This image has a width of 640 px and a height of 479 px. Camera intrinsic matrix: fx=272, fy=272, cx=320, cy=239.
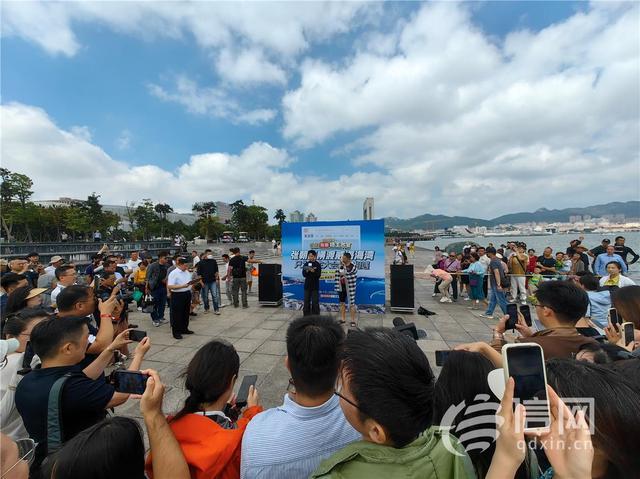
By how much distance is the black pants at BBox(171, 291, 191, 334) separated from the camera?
5.63 meters

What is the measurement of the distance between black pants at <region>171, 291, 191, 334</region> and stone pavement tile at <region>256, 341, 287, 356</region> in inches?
74.3

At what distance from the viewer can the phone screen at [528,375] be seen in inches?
35.9

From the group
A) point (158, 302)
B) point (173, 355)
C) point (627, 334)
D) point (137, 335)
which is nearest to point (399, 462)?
point (137, 335)

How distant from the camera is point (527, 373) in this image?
932 mm

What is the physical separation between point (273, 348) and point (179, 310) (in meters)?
2.20

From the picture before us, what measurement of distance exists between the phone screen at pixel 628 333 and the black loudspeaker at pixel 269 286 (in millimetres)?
7249

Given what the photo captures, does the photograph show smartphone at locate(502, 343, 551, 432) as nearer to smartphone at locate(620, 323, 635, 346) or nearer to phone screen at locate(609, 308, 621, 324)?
smartphone at locate(620, 323, 635, 346)

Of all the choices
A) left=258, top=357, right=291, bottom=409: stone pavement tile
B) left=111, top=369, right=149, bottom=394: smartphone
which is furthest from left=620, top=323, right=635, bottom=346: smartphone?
left=111, top=369, right=149, bottom=394: smartphone

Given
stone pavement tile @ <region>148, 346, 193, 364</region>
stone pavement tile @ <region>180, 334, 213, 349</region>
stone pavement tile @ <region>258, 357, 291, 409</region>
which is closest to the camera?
stone pavement tile @ <region>258, 357, 291, 409</region>

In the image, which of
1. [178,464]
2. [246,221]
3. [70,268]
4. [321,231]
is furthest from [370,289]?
[246,221]

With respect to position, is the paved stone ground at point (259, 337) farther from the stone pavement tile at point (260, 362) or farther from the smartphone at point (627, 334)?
the smartphone at point (627, 334)

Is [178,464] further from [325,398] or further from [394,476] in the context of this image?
[394,476]

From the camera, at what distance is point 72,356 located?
1.71 metres

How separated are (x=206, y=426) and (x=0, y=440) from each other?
2.56 feet
